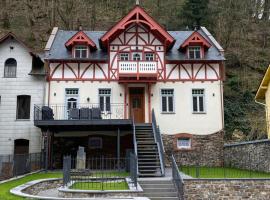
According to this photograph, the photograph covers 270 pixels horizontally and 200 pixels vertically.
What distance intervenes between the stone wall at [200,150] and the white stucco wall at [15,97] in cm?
854

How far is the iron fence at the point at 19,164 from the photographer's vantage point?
19766 mm

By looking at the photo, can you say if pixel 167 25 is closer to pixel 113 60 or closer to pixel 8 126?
pixel 113 60

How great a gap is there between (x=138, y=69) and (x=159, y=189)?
388 inches

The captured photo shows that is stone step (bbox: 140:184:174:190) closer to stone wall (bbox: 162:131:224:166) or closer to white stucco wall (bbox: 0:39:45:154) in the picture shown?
stone wall (bbox: 162:131:224:166)

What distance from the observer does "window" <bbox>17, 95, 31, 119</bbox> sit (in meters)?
24.9

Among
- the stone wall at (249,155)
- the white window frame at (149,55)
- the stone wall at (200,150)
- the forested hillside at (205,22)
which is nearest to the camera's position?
the stone wall at (249,155)

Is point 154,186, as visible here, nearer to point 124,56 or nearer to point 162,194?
point 162,194

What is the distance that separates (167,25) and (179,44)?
16.4 meters

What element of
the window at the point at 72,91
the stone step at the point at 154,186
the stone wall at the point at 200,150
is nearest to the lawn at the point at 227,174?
the stone wall at the point at 200,150

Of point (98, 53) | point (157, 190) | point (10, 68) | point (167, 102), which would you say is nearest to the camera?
point (157, 190)

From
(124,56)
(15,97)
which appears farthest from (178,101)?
(15,97)

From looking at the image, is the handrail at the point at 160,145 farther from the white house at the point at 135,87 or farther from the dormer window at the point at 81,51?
the dormer window at the point at 81,51

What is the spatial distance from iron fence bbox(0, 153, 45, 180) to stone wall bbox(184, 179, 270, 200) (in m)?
9.22

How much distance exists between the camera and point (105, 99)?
2483 centimetres
